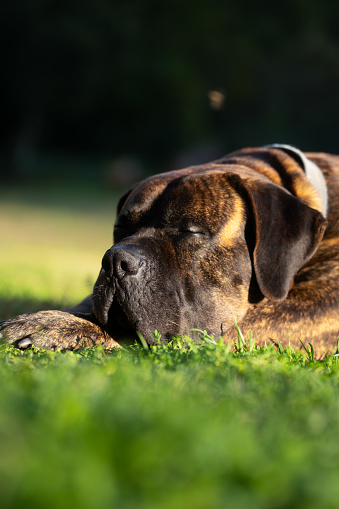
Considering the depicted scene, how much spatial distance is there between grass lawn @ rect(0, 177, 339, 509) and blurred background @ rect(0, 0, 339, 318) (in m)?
22.0

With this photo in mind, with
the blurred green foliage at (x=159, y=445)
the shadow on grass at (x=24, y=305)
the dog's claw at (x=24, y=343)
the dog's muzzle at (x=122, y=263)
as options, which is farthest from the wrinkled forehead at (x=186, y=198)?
the blurred green foliage at (x=159, y=445)

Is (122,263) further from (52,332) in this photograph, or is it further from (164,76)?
(164,76)

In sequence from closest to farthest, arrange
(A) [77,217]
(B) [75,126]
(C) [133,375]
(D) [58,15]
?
(C) [133,375] → (A) [77,217] → (D) [58,15] → (B) [75,126]

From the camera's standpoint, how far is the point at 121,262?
9.60 feet

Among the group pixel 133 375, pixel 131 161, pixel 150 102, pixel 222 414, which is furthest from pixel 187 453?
pixel 150 102

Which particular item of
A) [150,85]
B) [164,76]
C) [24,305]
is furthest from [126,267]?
[150,85]

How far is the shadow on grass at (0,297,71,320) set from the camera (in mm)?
4168

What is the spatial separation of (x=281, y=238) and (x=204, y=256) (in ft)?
1.29

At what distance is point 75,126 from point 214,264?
3064cm

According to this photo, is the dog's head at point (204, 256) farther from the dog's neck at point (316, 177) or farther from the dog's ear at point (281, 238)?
the dog's neck at point (316, 177)

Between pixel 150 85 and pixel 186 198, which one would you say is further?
pixel 150 85

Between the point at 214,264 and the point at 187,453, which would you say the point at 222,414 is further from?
the point at 214,264

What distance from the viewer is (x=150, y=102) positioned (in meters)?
30.0

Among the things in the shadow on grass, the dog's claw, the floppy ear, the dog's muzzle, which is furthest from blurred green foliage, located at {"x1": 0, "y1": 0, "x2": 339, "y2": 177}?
the dog's claw
